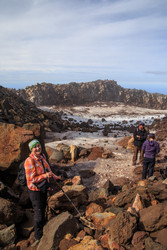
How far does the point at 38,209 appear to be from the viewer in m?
3.23

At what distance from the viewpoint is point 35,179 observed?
3078 millimetres

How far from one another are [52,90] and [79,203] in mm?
30819

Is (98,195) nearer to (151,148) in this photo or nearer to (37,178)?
(151,148)

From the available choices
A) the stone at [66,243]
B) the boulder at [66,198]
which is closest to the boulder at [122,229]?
the stone at [66,243]

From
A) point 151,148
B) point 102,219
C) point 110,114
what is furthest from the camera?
point 110,114

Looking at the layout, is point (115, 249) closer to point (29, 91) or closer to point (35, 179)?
point (35, 179)

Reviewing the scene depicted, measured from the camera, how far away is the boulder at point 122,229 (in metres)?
2.87

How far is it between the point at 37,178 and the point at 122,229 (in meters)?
1.62

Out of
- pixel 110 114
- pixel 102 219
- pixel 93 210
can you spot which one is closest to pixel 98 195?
pixel 93 210

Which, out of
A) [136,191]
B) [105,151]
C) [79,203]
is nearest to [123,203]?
[136,191]

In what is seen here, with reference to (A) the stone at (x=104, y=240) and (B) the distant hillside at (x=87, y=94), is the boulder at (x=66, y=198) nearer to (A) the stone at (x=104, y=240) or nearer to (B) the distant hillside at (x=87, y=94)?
(A) the stone at (x=104, y=240)

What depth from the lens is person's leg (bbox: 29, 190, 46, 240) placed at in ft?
10.5

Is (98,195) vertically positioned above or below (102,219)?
below

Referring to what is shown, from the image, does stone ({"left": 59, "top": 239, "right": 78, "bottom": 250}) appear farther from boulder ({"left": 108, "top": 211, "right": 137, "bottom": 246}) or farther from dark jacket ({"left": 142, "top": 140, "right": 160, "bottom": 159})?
dark jacket ({"left": 142, "top": 140, "right": 160, "bottom": 159})
